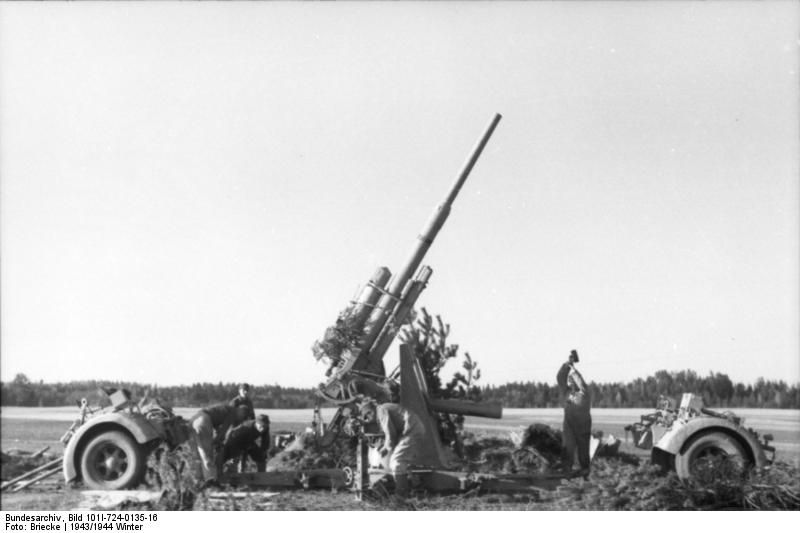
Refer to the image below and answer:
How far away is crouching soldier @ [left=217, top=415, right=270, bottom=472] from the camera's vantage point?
996cm

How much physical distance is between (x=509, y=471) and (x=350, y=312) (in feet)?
9.40

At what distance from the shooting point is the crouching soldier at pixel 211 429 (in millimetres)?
9430

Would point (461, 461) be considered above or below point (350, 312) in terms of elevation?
below

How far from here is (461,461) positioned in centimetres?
1079

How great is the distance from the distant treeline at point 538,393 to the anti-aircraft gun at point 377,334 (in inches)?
43.0

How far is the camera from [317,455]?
1087 cm

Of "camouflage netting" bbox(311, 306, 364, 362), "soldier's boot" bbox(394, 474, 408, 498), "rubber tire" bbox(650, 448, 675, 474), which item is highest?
"camouflage netting" bbox(311, 306, 364, 362)

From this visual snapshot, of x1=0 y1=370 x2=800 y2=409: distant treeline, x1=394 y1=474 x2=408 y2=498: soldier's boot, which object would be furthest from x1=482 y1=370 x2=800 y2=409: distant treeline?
x1=394 y1=474 x2=408 y2=498: soldier's boot

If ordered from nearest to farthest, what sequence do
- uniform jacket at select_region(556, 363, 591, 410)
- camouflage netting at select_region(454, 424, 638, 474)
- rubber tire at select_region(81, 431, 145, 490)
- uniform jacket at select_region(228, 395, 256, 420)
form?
rubber tire at select_region(81, 431, 145, 490) → uniform jacket at select_region(228, 395, 256, 420) → uniform jacket at select_region(556, 363, 591, 410) → camouflage netting at select_region(454, 424, 638, 474)

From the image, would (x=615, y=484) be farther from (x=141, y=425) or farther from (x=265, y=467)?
(x=141, y=425)

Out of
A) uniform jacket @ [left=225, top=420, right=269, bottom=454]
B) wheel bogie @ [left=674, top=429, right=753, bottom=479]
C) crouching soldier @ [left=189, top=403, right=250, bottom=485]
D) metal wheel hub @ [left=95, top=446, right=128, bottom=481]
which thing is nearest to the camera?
wheel bogie @ [left=674, top=429, right=753, bottom=479]

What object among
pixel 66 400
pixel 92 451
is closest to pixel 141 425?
pixel 92 451

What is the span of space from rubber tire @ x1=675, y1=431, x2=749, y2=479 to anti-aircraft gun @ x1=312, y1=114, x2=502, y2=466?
7.55 feet

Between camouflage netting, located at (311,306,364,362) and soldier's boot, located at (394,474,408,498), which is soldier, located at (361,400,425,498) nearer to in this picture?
soldier's boot, located at (394,474,408,498)
